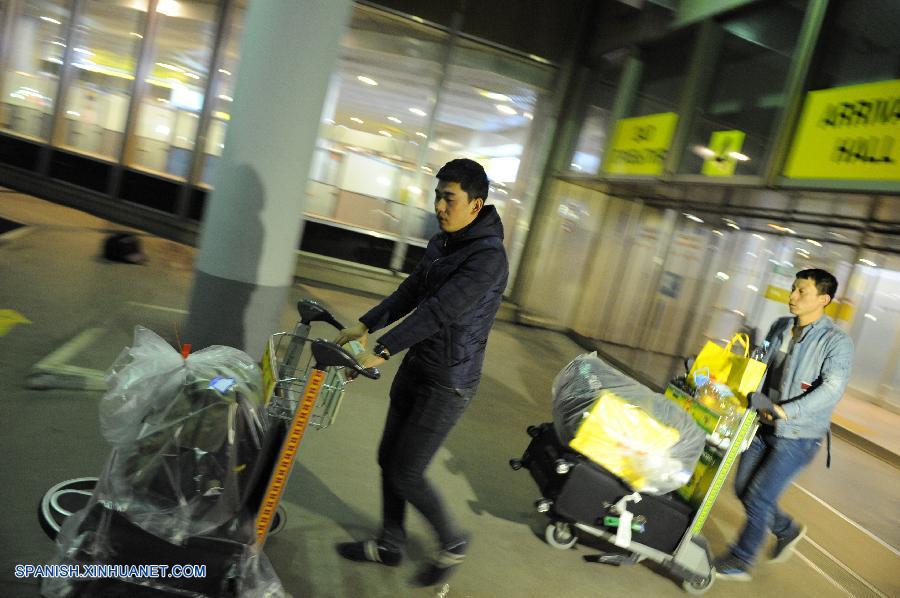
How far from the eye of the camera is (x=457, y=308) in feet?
9.21

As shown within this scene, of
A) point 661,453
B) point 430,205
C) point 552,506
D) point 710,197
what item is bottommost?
point 552,506

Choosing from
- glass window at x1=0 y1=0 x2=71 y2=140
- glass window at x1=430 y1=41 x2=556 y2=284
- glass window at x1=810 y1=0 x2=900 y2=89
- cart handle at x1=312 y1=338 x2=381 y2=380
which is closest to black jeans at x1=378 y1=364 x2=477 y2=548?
cart handle at x1=312 y1=338 x2=381 y2=380

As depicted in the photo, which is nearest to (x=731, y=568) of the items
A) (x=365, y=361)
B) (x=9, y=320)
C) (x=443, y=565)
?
(x=443, y=565)

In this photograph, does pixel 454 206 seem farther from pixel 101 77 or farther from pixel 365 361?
pixel 101 77

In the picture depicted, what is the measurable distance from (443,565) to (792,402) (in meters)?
2.12

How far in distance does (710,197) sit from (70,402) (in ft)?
24.8

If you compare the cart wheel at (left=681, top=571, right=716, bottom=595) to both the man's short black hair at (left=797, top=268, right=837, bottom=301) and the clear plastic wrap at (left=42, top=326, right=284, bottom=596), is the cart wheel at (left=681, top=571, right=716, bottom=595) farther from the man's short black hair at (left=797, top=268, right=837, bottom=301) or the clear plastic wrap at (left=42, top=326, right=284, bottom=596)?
the clear plastic wrap at (left=42, top=326, right=284, bottom=596)

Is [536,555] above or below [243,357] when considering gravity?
below

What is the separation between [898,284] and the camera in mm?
8961

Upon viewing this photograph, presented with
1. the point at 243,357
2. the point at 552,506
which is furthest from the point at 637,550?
the point at 243,357

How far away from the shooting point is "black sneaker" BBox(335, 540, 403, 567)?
324cm

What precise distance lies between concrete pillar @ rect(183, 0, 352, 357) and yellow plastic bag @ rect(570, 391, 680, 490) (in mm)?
2244

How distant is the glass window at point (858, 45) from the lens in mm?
6133

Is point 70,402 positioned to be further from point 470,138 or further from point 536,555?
point 470,138
